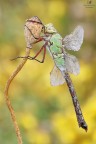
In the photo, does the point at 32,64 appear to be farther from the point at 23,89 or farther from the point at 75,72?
the point at 75,72

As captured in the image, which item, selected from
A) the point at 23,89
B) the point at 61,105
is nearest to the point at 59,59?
the point at 23,89

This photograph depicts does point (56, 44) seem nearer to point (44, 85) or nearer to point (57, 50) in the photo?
point (57, 50)

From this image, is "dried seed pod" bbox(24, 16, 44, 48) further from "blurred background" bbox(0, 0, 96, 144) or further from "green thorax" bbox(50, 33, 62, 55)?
"blurred background" bbox(0, 0, 96, 144)

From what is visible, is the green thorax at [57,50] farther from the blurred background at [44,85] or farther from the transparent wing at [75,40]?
the blurred background at [44,85]

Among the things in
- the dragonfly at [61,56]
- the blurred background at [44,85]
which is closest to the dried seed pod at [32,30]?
the dragonfly at [61,56]

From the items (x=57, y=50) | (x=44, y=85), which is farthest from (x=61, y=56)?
(x=44, y=85)

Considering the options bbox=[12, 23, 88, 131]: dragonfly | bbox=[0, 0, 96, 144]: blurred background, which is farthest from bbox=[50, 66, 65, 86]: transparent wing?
bbox=[0, 0, 96, 144]: blurred background
